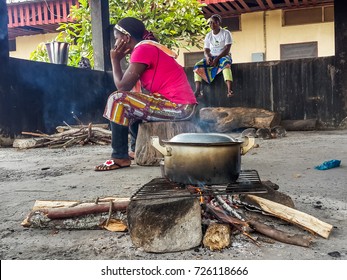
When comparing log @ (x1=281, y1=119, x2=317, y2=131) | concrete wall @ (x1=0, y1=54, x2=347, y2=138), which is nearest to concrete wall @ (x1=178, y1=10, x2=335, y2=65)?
concrete wall @ (x1=0, y1=54, x2=347, y2=138)

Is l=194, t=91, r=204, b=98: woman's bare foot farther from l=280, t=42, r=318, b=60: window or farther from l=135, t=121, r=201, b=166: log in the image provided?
l=135, t=121, r=201, b=166: log

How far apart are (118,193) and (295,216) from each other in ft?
4.32

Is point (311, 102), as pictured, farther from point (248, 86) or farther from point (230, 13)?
point (230, 13)

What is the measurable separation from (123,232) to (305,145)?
13.8 feet

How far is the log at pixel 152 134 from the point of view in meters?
3.77

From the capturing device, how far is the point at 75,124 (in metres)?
8.04

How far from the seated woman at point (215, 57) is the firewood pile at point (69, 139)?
2.94m

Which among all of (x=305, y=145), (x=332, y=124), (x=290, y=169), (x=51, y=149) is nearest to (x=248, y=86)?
(x=332, y=124)

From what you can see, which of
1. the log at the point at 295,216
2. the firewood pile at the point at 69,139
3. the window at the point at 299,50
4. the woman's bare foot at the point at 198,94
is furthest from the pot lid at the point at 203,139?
the window at the point at 299,50

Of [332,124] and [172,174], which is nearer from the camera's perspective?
[172,174]

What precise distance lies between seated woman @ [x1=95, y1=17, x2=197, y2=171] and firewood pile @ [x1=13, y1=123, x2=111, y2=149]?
109 inches

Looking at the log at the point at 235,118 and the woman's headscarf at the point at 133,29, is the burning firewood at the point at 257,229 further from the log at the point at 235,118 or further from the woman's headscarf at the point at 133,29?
the log at the point at 235,118

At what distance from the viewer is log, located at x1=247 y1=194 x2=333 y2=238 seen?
5.84 ft

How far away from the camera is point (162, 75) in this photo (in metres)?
3.65
